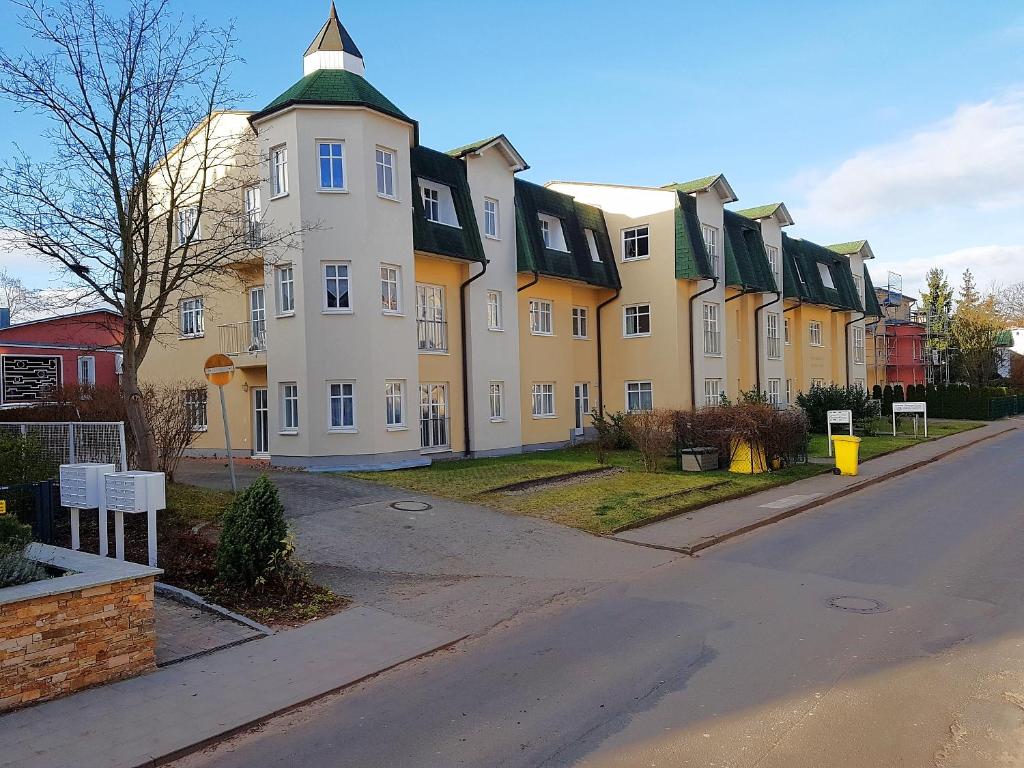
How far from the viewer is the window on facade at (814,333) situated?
41850 mm

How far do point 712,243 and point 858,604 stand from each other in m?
23.8

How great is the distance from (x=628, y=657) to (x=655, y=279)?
76.5 ft

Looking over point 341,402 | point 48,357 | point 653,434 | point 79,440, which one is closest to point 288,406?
point 341,402

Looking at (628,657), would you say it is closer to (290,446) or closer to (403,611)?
(403,611)

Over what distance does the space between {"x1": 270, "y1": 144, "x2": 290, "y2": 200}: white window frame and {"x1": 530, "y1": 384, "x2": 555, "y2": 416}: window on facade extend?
10.5 metres

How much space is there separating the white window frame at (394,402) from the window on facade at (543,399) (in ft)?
23.0

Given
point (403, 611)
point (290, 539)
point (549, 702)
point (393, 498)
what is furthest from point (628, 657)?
point (393, 498)

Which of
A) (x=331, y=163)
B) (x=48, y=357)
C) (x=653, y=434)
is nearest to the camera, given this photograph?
(x=653, y=434)

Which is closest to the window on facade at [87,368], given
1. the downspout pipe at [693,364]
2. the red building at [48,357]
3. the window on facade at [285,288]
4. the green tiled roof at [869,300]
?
the red building at [48,357]

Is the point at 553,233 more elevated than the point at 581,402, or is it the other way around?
the point at 553,233

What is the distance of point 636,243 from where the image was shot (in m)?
29.5

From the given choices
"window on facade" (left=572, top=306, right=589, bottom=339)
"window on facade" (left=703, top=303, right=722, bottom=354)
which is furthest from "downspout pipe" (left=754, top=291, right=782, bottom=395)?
"window on facade" (left=572, top=306, right=589, bottom=339)

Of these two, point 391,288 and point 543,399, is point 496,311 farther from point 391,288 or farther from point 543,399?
point 391,288

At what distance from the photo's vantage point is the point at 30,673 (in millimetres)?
5957
